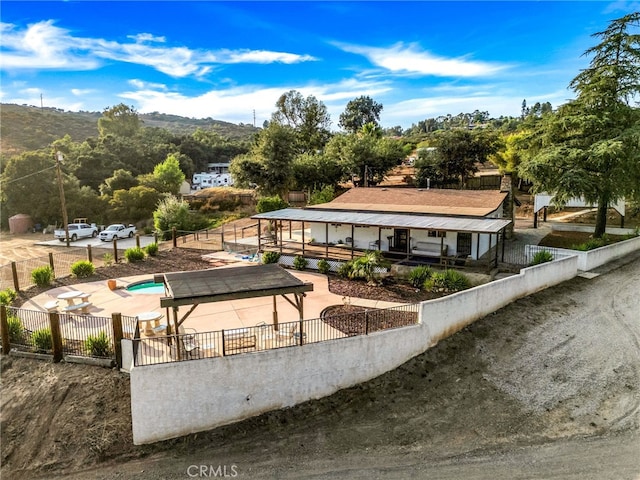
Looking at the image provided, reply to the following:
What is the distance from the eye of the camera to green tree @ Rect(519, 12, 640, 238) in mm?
22000

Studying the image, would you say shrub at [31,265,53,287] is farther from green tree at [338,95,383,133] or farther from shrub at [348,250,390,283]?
green tree at [338,95,383,133]

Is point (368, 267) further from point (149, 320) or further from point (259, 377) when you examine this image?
point (149, 320)

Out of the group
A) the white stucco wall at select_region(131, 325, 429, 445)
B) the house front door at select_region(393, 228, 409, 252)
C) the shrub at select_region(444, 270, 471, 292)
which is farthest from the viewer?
the house front door at select_region(393, 228, 409, 252)

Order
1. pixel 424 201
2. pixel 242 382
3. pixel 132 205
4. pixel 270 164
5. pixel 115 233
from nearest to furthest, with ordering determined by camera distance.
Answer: pixel 242 382
pixel 424 201
pixel 115 233
pixel 270 164
pixel 132 205

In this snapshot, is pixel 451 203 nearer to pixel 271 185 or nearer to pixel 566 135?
pixel 566 135

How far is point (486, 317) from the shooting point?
14.6 m

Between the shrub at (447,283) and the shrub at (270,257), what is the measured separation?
792cm

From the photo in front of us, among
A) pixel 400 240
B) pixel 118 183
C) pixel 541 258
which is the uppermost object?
pixel 118 183

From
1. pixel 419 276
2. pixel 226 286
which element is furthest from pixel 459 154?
pixel 226 286

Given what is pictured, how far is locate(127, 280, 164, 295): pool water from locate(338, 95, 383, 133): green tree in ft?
192

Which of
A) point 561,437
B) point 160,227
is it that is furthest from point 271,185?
point 561,437

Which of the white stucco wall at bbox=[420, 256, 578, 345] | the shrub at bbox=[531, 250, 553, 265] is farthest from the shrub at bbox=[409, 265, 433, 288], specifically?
the shrub at bbox=[531, 250, 553, 265]
